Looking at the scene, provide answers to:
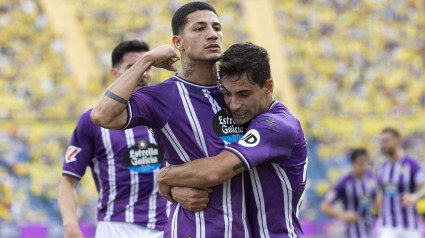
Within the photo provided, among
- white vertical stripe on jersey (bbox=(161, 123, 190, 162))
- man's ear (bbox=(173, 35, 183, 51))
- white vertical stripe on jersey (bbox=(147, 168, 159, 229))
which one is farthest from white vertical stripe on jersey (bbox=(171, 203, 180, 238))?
white vertical stripe on jersey (bbox=(147, 168, 159, 229))

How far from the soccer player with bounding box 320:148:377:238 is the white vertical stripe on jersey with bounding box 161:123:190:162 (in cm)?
698

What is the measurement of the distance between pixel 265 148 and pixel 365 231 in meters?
7.26

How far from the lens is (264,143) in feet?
11.8

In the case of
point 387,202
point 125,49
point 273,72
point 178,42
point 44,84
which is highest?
point 273,72

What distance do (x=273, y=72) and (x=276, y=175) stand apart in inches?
669

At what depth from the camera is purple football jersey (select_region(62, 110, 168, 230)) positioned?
17.1 feet

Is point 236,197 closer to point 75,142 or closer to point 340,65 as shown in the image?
point 75,142

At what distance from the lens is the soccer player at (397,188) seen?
10172mm

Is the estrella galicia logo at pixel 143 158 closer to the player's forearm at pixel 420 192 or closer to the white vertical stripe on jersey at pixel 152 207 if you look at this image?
the white vertical stripe on jersey at pixel 152 207

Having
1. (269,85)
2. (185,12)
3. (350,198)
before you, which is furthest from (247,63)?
(350,198)

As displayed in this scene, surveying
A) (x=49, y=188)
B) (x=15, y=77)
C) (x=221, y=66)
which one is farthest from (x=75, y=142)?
(x=15, y=77)

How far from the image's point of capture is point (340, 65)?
2117 centimetres

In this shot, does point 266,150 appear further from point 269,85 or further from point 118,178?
point 118,178

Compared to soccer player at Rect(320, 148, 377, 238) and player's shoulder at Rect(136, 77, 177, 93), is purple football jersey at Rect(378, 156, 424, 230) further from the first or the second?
player's shoulder at Rect(136, 77, 177, 93)
